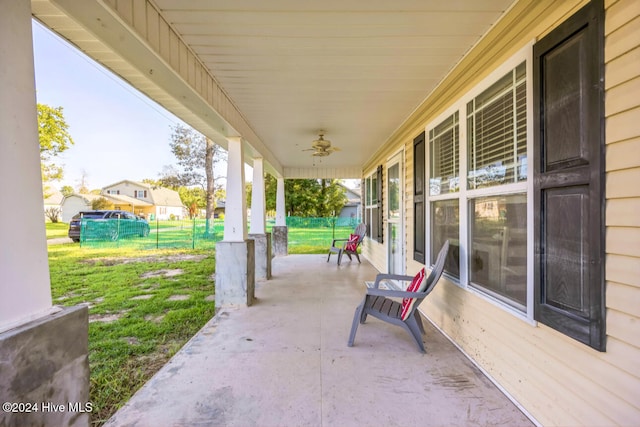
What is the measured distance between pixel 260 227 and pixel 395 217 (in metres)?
2.68

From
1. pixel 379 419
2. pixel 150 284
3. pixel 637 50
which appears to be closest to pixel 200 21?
pixel 637 50

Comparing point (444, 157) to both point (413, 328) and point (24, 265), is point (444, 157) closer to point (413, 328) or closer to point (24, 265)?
point (413, 328)

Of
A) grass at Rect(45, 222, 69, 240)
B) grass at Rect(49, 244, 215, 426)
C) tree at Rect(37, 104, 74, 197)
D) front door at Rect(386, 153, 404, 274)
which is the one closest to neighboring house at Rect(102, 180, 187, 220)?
grass at Rect(45, 222, 69, 240)

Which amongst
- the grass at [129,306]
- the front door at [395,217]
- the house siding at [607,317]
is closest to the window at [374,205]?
the front door at [395,217]

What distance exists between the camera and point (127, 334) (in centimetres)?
311

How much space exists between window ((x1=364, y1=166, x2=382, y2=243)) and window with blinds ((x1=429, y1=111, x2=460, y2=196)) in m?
2.73

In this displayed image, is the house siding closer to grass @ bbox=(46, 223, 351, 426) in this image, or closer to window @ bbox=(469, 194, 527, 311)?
window @ bbox=(469, 194, 527, 311)

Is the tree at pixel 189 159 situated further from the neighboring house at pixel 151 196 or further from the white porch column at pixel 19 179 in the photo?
the neighboring house at pixel 151 196

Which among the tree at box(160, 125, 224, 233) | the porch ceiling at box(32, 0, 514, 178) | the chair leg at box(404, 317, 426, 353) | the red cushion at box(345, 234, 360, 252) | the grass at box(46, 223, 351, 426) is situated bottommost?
the grass at box(46, 223, 351, 426)

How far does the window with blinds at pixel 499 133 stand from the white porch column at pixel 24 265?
8.22ft

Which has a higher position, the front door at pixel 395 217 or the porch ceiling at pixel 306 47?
the porch ceiling at pixel 306 47

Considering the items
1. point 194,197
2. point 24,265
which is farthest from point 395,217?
point 194,197

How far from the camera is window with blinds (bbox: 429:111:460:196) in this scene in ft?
8.84

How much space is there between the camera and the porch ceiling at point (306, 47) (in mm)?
1772
